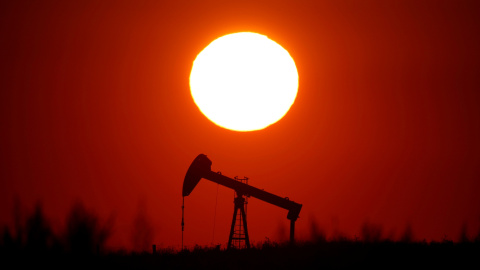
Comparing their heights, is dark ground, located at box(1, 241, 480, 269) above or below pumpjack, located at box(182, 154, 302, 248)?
below

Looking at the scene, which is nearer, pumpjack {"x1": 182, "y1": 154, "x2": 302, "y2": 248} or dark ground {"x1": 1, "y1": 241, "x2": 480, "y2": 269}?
dark ground {"x1": 1, "y1": 241, "x2": 480, "y2": 269}

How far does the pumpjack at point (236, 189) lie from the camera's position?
29.7 meters

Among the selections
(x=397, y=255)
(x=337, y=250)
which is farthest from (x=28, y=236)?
(x=397, y=255)

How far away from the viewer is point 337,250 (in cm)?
2212

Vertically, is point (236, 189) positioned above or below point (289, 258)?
above

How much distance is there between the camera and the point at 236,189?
30.5 m

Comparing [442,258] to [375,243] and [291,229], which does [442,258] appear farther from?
[291,229]

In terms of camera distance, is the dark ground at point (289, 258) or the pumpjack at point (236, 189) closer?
the dark ground at point (289, 258)

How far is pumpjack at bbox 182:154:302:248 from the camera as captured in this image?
29.7 metres

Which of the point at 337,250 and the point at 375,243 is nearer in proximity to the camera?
the point at 337,250

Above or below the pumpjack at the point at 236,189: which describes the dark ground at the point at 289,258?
below

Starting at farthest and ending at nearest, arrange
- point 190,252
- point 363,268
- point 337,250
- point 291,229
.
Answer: point 291,229
point 190,252
point 337,250
point 363,268

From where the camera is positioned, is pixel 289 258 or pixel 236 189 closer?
pixel 289 258

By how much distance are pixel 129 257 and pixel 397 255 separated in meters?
7.88
